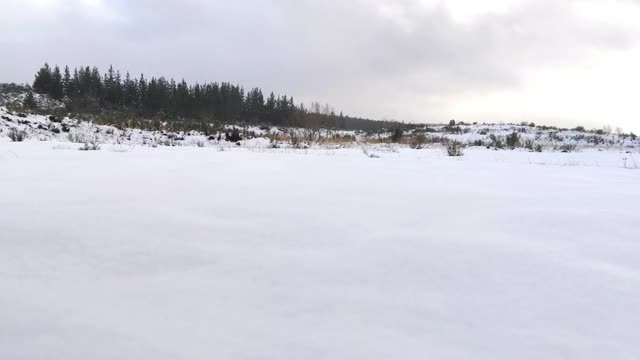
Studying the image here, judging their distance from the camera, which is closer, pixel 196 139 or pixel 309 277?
pixel 309 277

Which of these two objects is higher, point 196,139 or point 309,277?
point 196,139

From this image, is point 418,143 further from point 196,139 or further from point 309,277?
point 309,277

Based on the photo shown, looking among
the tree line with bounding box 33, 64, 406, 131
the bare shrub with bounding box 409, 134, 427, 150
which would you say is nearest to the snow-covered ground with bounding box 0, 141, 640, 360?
the bare shrub with bounding box 409, 134, 427, 150

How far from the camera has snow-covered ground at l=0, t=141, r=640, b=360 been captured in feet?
3.92

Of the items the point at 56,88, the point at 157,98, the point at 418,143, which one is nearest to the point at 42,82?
the point at 56,88

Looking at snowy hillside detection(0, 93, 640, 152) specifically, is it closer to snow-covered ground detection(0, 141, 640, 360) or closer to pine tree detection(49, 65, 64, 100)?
snow-covered ground detection(0, 141, 640, 360)

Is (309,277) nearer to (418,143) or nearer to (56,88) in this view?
(418,143)

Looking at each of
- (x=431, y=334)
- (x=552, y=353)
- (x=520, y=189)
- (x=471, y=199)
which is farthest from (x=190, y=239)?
(x=520, y=189)

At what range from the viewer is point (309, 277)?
5.30 feet

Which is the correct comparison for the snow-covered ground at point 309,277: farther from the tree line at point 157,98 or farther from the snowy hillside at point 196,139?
the tree line at point 157,98

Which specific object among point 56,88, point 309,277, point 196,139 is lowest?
point 309,277

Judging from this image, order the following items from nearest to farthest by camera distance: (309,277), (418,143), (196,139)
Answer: (309,277) → (418,143) → (196,139)

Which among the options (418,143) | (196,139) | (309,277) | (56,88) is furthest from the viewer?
(56,88)

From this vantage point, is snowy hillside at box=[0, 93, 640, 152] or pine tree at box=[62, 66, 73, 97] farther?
pine tree at box=[62, 66, 73, 97]
